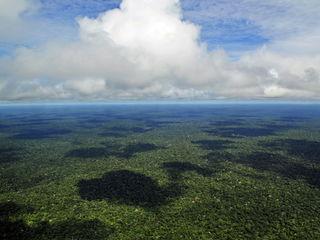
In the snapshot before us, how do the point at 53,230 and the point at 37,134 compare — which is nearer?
the point at 53,230

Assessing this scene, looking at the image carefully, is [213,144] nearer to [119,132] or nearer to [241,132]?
[241,132]

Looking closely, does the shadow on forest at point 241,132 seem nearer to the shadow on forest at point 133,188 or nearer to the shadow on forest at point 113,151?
the shadow on forest at point 113,151

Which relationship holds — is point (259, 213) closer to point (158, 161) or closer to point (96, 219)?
point (96, 219)

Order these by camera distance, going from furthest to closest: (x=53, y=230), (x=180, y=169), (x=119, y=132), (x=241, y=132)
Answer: (x=119, y=132)
(x=241, y=132)
(x=180, y=169)
(x=53, y=230)

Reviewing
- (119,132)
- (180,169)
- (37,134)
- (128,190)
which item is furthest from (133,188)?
(37,134)

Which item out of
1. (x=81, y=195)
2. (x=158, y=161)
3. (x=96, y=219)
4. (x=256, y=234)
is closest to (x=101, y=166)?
(x=158, y=161)

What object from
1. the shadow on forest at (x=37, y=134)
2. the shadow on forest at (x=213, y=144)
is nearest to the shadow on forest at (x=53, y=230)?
the shadow on forest at (x=213, y=144)

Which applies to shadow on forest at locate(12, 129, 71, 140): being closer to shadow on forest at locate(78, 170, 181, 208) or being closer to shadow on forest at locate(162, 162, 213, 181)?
shadow on forest at locate(162, 162, 213, 181)
